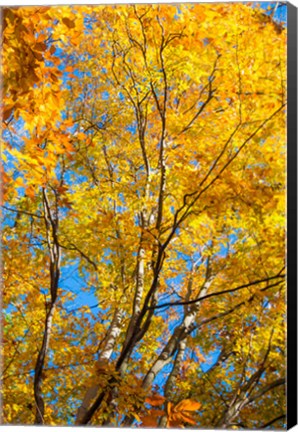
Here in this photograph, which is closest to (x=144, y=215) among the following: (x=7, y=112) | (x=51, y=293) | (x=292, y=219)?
(x=51, y=293)

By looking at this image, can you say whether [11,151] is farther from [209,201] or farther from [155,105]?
[209,201]

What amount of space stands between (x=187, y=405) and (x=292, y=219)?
1.32 m

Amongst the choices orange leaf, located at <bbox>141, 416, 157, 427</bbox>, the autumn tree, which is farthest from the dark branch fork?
orange leaf, located at <bbox>141, 416, 157, 427</bbox>

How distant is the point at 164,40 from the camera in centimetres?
386

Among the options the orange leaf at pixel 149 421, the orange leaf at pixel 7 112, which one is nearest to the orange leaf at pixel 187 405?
the orange leaf at pixel 149 421

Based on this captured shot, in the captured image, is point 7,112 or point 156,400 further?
point 7,112

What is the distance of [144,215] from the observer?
3.83 m

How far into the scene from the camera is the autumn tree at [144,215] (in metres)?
3.63

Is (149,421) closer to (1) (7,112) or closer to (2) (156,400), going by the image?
(2) (156,400)

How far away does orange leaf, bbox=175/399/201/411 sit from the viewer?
3.63 m

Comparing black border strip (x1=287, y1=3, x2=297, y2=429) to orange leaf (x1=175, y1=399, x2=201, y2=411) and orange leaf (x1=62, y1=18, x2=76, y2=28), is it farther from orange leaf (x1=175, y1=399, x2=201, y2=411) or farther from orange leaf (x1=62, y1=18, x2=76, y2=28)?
orange leaf (x1=62, y1=18, x2=76, y2=28)

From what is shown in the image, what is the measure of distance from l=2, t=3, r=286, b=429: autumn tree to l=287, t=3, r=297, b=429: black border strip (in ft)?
0.15

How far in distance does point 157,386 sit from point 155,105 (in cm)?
181

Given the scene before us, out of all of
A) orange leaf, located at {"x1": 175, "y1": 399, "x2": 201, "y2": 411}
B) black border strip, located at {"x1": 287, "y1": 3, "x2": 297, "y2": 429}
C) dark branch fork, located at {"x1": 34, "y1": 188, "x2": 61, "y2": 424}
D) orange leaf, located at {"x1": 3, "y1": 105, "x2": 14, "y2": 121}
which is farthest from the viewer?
orange leaf, located at {"x1": 3, "y1": 105, "x2": 14, "y2": 121}
